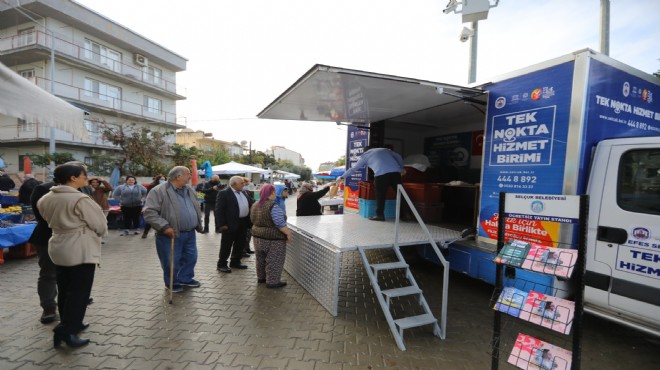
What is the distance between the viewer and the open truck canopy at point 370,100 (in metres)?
3.87

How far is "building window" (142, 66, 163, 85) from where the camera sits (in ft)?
79.2

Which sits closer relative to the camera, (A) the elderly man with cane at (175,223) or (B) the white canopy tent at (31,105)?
(B) the white canopy tent at (31,105)

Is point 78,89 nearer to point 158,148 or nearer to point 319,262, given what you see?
point 158,148

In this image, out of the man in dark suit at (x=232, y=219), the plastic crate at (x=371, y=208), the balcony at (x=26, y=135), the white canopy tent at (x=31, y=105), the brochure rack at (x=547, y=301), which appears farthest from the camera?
the balcony at (x=26, y=135)

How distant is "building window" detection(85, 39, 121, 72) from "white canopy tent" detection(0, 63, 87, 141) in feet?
76.3

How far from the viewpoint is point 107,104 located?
70.0ft

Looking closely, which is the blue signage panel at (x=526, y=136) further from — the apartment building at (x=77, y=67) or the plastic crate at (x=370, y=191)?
the apartment building at (x=77, y=67)

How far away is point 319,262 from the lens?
402 cm

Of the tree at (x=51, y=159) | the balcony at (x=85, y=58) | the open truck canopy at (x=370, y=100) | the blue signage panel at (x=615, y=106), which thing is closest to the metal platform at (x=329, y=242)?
the blue signage panel at (x=615, y=106)

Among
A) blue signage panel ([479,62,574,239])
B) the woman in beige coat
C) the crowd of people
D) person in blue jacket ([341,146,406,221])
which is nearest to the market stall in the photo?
the crowd of people

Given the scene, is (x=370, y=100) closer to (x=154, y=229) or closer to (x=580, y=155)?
(x=580, y=155)

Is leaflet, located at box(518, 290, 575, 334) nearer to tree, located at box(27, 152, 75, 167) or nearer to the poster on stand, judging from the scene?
the poster on stand

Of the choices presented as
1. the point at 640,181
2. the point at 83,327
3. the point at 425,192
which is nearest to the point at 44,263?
the point at 83,327

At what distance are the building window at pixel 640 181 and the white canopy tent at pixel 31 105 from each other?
5396 millimetres
